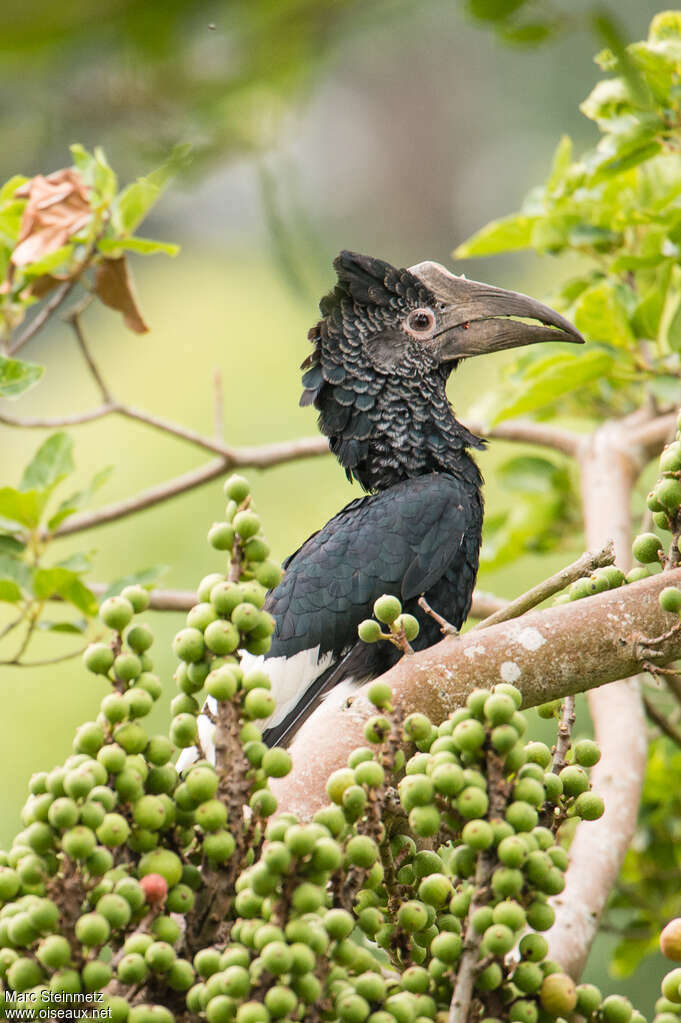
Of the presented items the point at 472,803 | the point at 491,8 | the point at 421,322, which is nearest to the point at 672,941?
the point at 472,803

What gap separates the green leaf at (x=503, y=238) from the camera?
8.09ft

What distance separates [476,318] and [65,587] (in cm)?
118

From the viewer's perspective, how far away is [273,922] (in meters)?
0.86

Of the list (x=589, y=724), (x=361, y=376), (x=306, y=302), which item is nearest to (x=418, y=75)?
(x=589, y=724)

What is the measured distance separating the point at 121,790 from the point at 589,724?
11.8 ft

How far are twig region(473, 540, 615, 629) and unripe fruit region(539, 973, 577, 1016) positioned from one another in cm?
46

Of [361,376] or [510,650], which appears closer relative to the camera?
[510,650]

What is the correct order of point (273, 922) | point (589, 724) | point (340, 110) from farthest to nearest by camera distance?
point (340, 110) → point (589, 724) → point (273, 922)

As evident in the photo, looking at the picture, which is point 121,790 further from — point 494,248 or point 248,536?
point 494,248

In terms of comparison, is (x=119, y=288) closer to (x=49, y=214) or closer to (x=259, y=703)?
(x=49, y=214)

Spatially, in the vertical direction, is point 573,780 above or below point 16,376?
below

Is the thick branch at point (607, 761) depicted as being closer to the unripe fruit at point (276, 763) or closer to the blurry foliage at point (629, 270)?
the blurry foliage at point (629, 270)

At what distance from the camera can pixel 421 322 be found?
2.74 metres

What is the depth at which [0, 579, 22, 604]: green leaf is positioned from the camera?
6.35 feet
